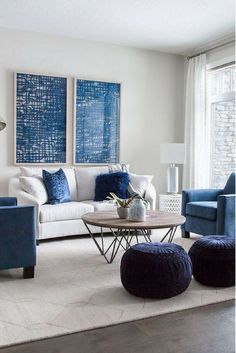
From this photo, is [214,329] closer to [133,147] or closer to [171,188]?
[171,188]

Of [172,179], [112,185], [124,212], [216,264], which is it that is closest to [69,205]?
[112,185]

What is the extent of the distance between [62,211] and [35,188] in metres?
0.46

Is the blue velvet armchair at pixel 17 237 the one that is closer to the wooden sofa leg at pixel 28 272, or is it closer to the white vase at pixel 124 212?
the wooden sofa leg at pixel 28 272

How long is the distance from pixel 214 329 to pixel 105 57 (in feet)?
14.9

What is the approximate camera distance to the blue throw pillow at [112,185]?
204 inches

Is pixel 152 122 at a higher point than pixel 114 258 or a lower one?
higher

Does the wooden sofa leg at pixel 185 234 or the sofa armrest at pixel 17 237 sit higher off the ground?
the sofa armrest at pixel 17 237

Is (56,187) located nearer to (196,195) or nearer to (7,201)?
Answer: (7,201)

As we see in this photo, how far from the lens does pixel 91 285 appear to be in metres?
3.13

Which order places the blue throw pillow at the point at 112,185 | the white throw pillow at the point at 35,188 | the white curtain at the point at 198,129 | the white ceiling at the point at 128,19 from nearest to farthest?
the white ceiling at the point at 128,19, the white throw pillow at the point at 35,188, the blue throw pillow at the point at 112,185, the white curtain at the point at 198,129

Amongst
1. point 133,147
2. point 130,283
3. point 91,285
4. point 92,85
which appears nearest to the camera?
point 130,283

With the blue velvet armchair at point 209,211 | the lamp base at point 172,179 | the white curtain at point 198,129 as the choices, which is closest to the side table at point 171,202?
the lamp base at point 172,179

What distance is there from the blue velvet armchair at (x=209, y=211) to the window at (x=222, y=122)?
87cm

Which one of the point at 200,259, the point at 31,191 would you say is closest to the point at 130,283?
the point at 200,259
